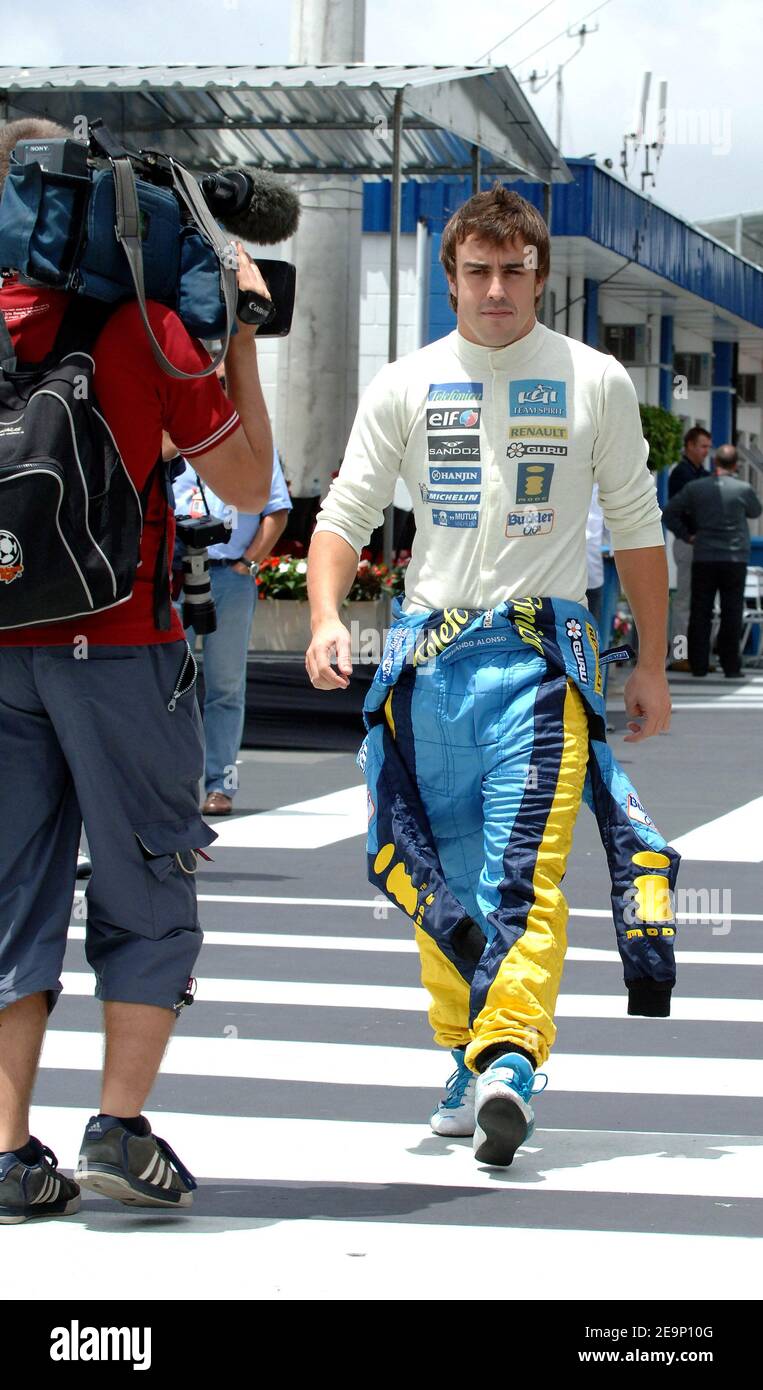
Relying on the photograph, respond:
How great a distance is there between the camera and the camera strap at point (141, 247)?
369cm

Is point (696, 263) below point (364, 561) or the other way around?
→ the other way around

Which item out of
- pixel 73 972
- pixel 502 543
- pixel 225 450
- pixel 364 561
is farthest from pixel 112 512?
pixel 364 561

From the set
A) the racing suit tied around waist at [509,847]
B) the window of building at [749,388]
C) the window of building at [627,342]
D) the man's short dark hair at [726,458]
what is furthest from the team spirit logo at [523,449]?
the window of building at [749,388]

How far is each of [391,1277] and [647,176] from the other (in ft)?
85.3

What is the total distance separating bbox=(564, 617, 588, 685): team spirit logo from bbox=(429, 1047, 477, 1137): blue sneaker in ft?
2.77

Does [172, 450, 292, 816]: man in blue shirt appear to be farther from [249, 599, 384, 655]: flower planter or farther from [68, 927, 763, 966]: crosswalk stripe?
[249, 599, 384, 655]: flower planter

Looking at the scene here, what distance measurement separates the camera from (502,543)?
4.45 meters

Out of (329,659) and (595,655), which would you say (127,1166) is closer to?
(329,659)

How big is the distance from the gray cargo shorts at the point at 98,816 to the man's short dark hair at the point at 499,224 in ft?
4.02

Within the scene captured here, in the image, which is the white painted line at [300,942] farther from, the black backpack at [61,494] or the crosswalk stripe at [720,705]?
the crosswalk stripe at [720,705]
